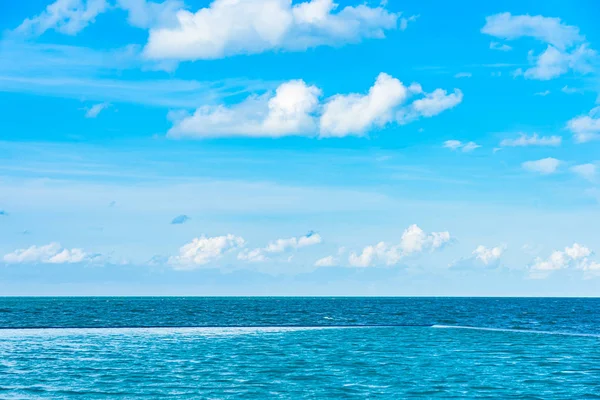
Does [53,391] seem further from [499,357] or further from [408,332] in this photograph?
[408,332]

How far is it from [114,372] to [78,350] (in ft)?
57.4

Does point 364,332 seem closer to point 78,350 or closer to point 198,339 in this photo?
point 198,339

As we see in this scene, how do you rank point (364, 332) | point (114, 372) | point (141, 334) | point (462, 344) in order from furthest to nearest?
point (364, 332)
point (141, 334)
point (462, 344)
point (114, 372)

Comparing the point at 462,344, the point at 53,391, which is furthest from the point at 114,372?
the point at 462,344

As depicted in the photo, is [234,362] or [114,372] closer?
[114,372]

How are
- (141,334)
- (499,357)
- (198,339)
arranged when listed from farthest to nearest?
(141,334)
(198,339)
(499,357)


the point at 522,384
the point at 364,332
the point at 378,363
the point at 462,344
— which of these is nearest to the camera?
the point at 522,384

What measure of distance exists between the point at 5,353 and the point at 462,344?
46752mm

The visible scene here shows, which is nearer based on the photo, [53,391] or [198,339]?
[53,391]

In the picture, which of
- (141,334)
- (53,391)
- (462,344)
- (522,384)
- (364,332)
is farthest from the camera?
(364,332)

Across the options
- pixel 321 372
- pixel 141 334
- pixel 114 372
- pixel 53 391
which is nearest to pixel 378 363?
pixel 321 372

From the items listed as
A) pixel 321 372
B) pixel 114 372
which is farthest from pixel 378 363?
pixel 114 372

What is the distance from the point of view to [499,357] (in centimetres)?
6297

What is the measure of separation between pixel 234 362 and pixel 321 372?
9.15m
